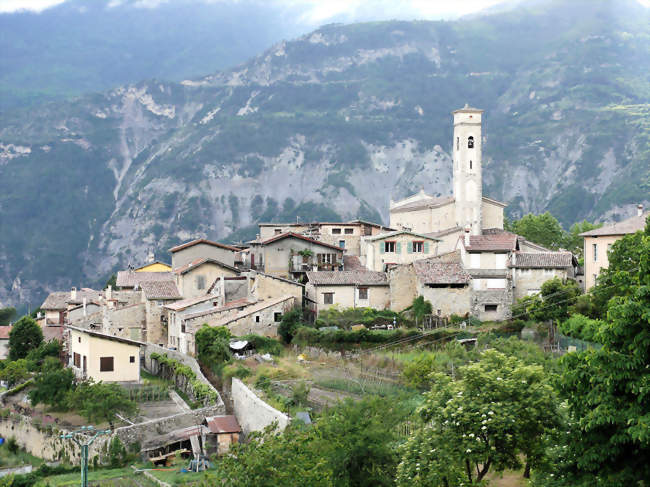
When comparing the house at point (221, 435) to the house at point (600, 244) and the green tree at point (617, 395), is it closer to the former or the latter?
the green tree at point (617, 395)

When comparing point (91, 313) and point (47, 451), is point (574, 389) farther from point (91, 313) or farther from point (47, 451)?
point (91, 313)

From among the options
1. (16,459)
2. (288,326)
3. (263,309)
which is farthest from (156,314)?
(16,459)

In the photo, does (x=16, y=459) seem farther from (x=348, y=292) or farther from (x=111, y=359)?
(x=348, y=292)

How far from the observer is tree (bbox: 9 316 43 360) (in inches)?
2579

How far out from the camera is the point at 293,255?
6400cm

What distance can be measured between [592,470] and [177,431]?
939 inches

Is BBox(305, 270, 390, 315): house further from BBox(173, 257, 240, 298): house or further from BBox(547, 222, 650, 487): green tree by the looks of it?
BBox(547, 222, 650, 487): green tree

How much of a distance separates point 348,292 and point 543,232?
129 feet

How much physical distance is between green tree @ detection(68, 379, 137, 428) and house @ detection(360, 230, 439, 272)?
78.7 ft

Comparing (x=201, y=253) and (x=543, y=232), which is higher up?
(x=543, y=232)

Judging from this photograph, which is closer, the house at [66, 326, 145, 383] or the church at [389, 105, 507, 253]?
the house at [66, 326, 145, 383]

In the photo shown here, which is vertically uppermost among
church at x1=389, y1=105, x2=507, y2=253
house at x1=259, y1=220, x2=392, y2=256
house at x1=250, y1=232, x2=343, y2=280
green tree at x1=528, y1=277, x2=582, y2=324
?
church at x1=389, y1=105, x2=507, y2=253

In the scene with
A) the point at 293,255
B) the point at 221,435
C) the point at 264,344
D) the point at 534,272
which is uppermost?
the point at 293,255

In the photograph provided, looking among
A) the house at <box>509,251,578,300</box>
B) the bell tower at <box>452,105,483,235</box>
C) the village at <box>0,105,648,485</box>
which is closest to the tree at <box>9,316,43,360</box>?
the village at <box>0,105,648,485</box>
